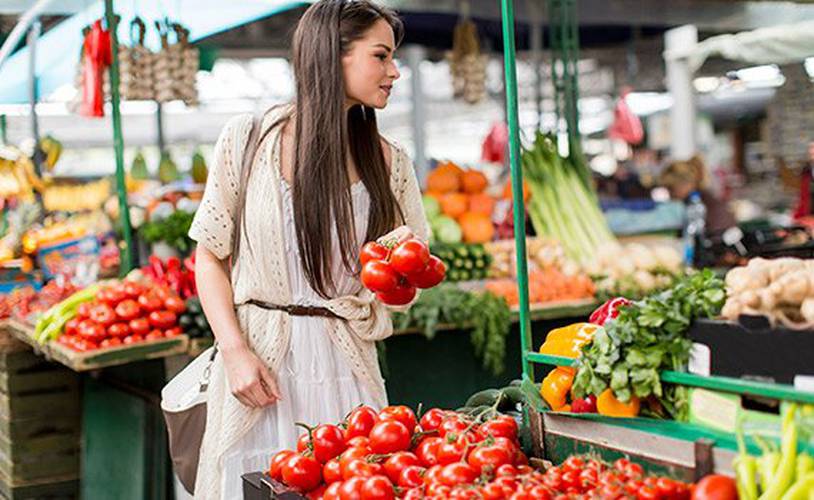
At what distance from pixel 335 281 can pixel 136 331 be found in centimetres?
203

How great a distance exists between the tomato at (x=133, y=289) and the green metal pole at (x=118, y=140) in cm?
96

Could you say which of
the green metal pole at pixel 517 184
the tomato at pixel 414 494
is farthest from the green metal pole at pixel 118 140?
the tomato at pixel 414 494

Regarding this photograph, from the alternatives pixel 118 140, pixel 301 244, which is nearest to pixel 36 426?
pixel 118 140

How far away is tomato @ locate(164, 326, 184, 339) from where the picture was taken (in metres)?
4.91

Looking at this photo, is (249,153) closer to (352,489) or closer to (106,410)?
(352,489)

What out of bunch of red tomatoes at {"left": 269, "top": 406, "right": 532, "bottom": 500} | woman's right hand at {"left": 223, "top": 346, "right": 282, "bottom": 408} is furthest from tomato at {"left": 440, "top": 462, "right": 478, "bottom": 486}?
woman's right hand at {"left": 223, "top": 346, "right": 282, "bottom": 408}

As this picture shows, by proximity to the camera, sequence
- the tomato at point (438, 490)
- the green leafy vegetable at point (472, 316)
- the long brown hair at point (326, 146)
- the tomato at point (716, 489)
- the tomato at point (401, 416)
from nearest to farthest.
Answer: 1. the tomato at point (716, 489)
2. the tomato at point (438, 490)
3. the tomato at point (401, 416)
4. the long brown hair at point (326, 146)
5. the green leafy vegetable at point (472, 316)

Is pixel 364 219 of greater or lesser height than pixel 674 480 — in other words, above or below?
above

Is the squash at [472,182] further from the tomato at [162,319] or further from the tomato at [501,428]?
the tomato at [501,428]

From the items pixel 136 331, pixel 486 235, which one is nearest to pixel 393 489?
pixel 136 331

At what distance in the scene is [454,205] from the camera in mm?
6922

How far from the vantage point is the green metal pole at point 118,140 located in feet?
19.8

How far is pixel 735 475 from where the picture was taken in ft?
6.28

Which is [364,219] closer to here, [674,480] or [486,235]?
[674,480]
